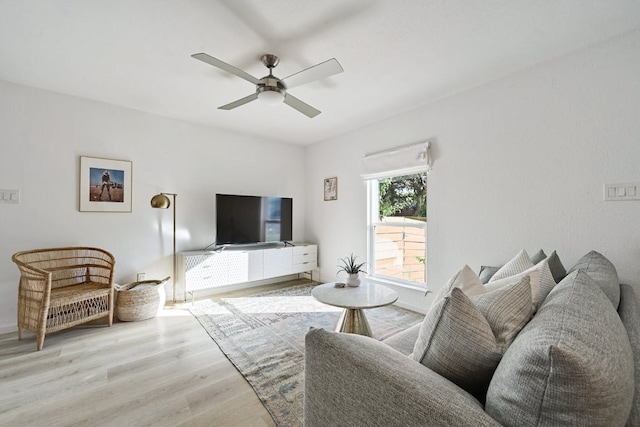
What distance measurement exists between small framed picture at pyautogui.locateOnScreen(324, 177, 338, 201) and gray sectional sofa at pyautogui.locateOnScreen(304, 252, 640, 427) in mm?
3217

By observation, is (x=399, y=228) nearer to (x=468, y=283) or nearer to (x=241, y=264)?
(x=241, y=264)

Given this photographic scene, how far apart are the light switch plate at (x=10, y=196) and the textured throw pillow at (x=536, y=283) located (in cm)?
399

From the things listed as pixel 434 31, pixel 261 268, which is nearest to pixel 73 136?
Answer: pixel 261 268

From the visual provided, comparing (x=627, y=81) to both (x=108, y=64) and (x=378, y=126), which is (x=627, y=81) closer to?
(x=378, y=126)

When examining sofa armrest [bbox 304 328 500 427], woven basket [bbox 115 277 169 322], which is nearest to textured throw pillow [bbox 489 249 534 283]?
sofa armrest [bbox 304 328 500 427]

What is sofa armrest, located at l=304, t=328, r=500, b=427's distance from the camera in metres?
0.62

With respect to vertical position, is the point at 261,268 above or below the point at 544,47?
below

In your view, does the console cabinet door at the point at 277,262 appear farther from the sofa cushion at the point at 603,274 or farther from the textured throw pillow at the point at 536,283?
the sofa cushion at the point at 603,274

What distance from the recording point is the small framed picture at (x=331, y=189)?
416 cm

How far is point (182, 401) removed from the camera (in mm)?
1641

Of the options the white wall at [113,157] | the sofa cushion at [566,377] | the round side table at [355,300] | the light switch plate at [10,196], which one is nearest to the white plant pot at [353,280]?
the round side table at [355,300]

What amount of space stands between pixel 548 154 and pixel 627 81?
0.61 meters

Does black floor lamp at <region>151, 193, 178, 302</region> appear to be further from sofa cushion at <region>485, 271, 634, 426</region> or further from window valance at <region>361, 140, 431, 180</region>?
sofa cushion at <region>485, 271, 634, 426</region>

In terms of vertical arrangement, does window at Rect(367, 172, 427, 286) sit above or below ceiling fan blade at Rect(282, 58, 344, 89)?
below
